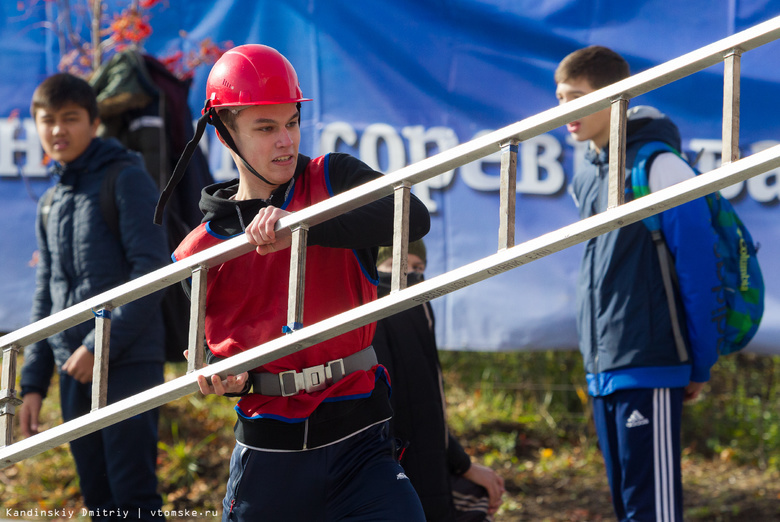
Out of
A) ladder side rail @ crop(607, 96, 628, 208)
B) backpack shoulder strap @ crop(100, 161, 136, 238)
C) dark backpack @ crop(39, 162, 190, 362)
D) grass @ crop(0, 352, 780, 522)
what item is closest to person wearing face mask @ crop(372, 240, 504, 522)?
ladder side rail @ crop(607, 96, 628, 208)

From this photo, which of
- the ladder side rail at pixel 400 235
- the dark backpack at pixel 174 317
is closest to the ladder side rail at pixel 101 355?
the ladder side rail at pixel 400 235

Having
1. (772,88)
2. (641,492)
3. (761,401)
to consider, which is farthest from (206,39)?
(761,401)

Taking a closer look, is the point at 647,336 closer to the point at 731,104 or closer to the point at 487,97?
the point at 731,104

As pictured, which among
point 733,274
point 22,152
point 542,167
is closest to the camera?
point 733,274

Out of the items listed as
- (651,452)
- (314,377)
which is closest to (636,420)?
(651,452)

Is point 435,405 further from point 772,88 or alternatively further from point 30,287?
point 30,287

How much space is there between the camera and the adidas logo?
3.06 meters

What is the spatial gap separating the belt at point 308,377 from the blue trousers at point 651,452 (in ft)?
4.09

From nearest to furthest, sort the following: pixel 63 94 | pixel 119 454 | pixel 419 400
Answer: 1. pixel 419 400
2. pixel 119 454
3. pixel 63 94

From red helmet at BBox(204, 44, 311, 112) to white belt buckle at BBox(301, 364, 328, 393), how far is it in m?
0.67

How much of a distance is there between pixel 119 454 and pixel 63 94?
149cm

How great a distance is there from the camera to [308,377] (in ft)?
7.12

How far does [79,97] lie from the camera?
369 centimetres

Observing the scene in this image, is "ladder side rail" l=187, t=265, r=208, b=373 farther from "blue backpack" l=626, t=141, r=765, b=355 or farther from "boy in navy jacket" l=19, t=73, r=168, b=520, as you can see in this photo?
"blue backpack" l=626, t=141, r=765, b=355
